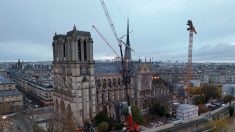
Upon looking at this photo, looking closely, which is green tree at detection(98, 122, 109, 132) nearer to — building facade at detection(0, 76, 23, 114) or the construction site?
the construction site

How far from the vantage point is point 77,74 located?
2052 inches

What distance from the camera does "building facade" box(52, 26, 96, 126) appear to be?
2060 inches

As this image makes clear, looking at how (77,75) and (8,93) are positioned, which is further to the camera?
(8,93)

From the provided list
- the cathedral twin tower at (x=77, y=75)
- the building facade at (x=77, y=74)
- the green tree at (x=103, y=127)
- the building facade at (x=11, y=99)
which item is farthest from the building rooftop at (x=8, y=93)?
the green tree at (x=103, y=127)

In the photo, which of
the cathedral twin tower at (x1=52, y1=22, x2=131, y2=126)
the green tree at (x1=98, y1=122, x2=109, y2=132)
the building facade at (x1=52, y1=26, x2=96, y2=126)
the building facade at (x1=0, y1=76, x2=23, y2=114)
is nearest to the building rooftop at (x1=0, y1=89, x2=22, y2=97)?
the building facade at (x1=0, y1=76, x2=23, y2=114)

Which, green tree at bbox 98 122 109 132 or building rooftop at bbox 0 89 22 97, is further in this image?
building rooftop at bbox 0 89 22 97

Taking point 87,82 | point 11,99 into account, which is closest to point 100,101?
point 87,82

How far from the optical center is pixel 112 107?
5922cm

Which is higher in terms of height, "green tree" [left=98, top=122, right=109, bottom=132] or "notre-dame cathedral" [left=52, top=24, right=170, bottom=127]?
"notre-dame cathedral" [left=52, top=24, right=170, bottom=127]

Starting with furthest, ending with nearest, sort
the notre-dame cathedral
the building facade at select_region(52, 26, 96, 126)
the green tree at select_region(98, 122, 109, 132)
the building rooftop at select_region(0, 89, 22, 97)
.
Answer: the building rooftop at select_region(0, 89, 22, 97)
the notre-dame cathedral
the building facade at select_region(52, 26, 96, 126)
the green tree at select_region(98, 122, 109, 132)

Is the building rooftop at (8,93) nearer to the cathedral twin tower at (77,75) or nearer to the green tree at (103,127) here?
the cathedral twin tower at (77,75)

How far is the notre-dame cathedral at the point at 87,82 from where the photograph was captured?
5266 cm

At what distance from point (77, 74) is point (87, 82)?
122 inches

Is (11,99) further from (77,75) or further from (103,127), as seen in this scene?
(103,127)
